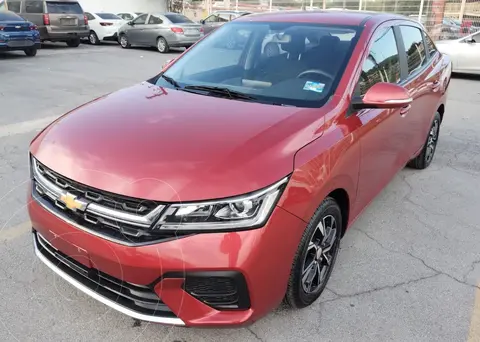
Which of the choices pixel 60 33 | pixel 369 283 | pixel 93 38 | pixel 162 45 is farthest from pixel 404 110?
pixel 93 38

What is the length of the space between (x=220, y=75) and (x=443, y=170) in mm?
3244

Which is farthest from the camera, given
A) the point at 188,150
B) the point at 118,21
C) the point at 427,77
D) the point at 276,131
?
the point at 118,21

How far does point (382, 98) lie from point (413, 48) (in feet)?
5.87

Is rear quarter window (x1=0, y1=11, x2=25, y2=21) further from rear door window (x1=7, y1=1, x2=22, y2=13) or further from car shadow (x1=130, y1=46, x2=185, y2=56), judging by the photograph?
car shadow (x1=130, y1=46, x2=185, y2=56)

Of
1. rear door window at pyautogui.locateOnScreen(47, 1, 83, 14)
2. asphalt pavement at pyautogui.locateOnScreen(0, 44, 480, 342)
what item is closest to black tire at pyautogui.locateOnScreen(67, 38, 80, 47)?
rear door window at pyautogui.locateOnScreen(47, 1, 83, 14)

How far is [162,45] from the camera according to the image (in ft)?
54.5

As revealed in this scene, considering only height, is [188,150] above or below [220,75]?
below

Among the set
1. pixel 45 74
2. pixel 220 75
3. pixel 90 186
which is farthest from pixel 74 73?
pixel 90 186

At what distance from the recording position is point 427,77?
431cm

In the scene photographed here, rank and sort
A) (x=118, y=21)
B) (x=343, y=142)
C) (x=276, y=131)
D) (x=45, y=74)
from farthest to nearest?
(x=118, y=21) < (x=45, y=74) < (x=343, y=142) < (x=276, y=131)

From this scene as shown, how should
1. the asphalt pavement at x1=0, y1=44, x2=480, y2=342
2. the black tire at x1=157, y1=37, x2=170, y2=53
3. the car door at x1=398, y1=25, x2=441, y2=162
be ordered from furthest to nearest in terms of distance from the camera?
1. the black tire at x1=157, y1=37, x2=170, y2=53
2. the car door at x1=398, y1=25, x2=441, y2=162
3. the asphalt pavement at x1=0, y1=44, x2=480, y2=342

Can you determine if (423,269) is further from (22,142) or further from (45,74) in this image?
(45,74)

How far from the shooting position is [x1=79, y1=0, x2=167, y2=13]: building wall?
25.4 meters

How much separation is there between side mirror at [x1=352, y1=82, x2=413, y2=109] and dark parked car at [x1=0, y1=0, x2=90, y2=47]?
15.9m
